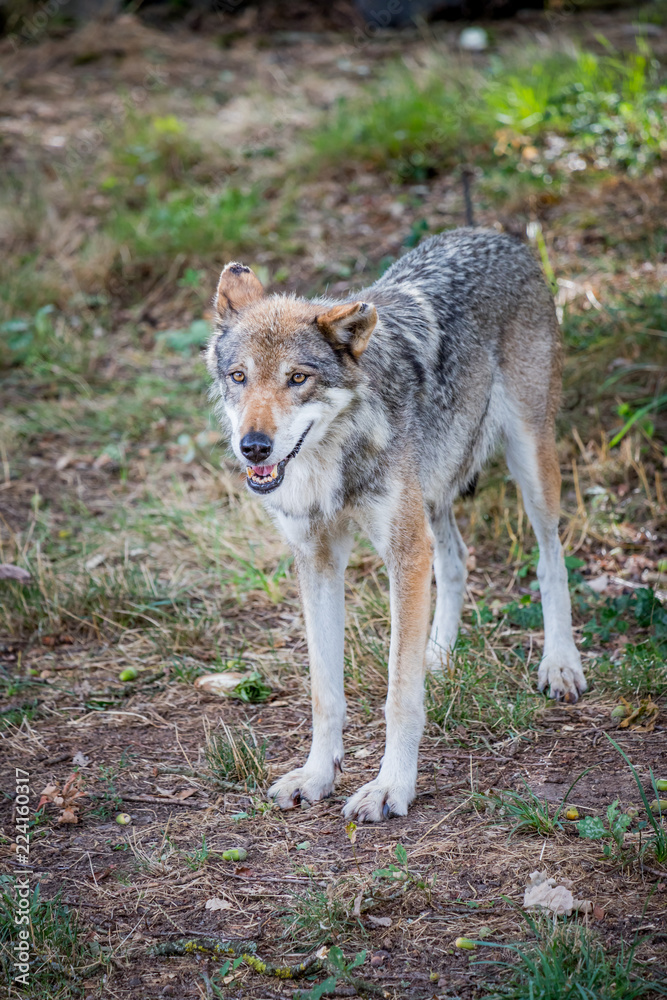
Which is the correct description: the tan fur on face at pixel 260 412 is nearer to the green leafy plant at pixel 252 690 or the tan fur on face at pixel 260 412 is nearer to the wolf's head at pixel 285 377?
the wolf's head at pixel 285 377

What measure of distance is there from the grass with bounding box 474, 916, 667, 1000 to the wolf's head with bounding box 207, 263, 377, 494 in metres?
1.77

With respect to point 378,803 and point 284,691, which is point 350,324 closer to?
point 378,803

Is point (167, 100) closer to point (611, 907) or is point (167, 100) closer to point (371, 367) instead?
point (371, 367)

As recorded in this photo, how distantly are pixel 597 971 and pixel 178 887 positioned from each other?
1524 mm

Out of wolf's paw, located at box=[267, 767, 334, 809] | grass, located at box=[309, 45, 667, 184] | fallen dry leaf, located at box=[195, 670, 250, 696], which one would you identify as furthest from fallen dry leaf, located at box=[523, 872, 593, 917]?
grass, located at box=[309, 45, 667, 184]

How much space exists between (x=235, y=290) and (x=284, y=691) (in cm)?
202

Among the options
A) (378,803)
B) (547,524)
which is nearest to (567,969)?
(378,803)

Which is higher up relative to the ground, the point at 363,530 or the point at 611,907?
the point at 363,530

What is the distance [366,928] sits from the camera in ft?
10.4

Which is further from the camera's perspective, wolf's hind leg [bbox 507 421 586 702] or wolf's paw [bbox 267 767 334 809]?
wolf's hind leg [bbox 507 421 586 702]

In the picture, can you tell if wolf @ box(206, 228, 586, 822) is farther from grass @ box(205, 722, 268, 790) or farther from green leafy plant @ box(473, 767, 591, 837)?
green leafy plant @ box(473, 767, 591, 837)

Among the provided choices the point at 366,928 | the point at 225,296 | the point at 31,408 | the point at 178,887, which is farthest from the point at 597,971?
the point at 31,408

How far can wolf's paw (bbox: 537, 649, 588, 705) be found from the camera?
455cm

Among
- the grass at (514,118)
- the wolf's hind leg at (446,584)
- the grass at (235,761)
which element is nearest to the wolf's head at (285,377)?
the grass at (235,761)
